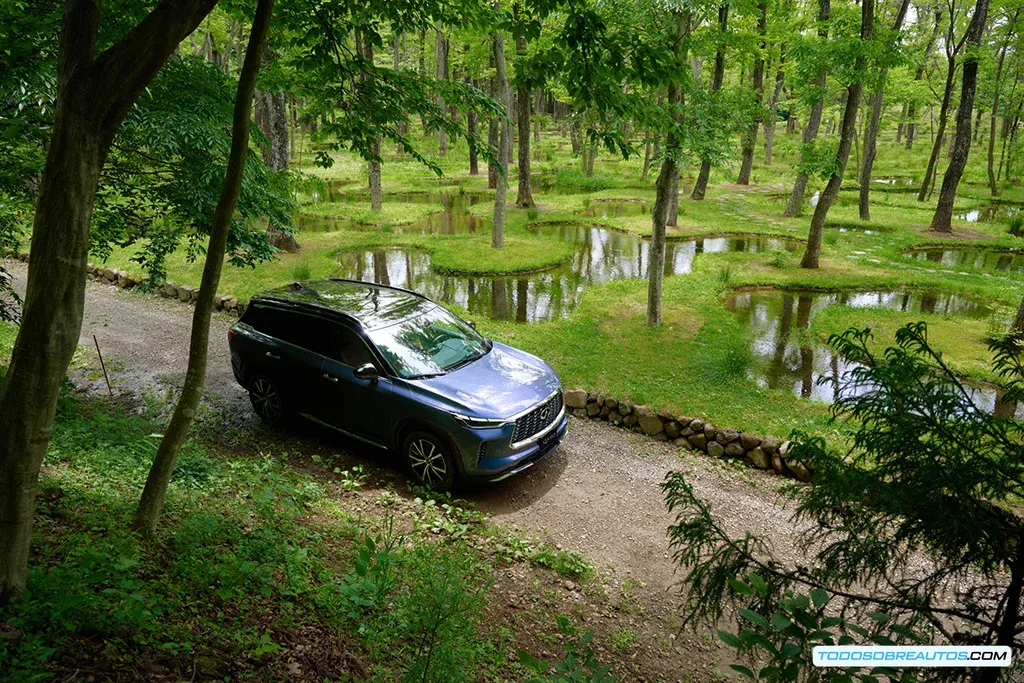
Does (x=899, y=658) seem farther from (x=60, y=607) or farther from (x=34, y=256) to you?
(x=34, y=256)

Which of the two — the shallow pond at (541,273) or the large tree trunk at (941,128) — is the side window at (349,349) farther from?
the large tree trunk at (941,128)

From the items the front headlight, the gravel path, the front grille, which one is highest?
the front headlight

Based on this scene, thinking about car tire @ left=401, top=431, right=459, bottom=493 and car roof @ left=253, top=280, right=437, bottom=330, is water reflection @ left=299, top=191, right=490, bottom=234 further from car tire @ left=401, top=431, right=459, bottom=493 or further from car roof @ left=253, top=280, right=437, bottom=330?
car tire @ left=401, top=431, right=459, bottom=493

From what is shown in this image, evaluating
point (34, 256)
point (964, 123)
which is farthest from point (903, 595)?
point (964, 123)

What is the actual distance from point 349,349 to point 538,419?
257cm

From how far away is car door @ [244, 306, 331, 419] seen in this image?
26.1 ft

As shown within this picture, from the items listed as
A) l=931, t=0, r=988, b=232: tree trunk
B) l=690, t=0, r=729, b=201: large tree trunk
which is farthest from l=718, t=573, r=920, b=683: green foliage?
l=931, t=0, r=988, b=232: tree trunk

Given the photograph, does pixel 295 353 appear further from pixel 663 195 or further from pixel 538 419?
pixel 663 195

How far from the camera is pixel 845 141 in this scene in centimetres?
1611

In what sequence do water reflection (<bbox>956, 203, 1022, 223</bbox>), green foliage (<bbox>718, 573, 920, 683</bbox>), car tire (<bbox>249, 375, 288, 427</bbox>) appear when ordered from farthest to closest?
water reflection (<bbox>956, 203, 1022, 223</bbox>) < car tire (<bbox>249, 375, 288, 427</bbox>) < green foliage (<bbox>718, 573, 920, 683</bbox>)

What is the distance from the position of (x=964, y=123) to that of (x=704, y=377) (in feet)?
65.6

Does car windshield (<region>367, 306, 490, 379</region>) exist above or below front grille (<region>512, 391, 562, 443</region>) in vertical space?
above

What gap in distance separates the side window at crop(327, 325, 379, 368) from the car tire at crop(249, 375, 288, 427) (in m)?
1.22

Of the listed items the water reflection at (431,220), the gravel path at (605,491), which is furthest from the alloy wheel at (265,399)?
the water reflection at (431,220)
